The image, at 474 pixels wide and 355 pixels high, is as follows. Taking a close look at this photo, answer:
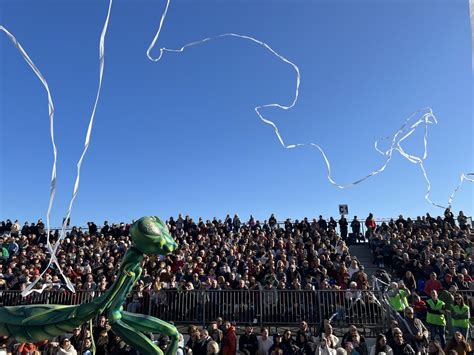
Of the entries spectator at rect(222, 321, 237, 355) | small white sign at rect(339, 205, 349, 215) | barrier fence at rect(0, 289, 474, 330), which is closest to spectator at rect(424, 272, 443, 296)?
barrier fence at rect(0, 289, 474, 330)

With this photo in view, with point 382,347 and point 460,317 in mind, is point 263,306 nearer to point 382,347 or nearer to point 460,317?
point 382,347

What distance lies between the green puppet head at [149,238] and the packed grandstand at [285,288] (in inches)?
198

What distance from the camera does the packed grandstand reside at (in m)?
9.55

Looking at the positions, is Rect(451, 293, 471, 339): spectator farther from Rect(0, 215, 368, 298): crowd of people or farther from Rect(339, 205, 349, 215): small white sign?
Rect(339, 205, 349, 215): small white sign

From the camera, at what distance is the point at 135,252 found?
3.82 m

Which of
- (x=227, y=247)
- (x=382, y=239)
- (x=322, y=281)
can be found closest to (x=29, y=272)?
(x=227, y=247)

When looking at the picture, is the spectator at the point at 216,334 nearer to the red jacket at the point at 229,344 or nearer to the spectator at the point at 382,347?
the red jacket at the point at 229,344

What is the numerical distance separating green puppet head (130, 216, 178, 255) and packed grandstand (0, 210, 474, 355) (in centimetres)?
502

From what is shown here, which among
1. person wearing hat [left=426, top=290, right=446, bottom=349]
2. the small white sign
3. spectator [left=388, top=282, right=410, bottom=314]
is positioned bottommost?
person wearing hat [left=426, top=290, right=446, bottom=349]

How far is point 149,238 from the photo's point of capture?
3.74 m

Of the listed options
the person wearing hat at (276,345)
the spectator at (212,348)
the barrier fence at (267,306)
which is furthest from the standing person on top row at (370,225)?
the spectator at (212,348)

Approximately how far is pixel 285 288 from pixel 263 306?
897 mm

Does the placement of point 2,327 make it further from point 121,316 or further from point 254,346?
point 254,346

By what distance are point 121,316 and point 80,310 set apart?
1.13 feet
